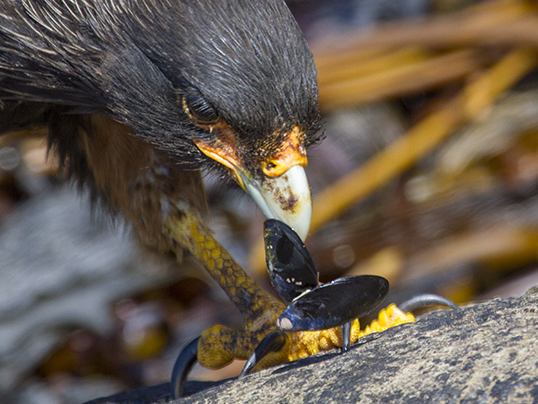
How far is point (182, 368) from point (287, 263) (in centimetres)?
55

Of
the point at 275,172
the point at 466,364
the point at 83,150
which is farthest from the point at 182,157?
the point at 466,364

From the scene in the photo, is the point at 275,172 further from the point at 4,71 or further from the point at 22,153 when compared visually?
the point at 22,153

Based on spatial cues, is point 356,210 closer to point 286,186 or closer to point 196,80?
point 286,186

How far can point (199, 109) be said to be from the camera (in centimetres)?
166

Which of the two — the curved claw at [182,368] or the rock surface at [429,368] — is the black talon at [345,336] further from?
the curved claw at [182,368]

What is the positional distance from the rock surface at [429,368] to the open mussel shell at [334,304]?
106 millimetres

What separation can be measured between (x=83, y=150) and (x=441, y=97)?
8.85 ft

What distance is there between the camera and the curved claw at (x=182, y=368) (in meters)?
1.75

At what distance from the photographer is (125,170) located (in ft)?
7.19

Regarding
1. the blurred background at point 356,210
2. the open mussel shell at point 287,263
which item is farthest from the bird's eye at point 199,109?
the blurred background at point 356,210

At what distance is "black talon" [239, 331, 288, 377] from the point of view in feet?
5.20

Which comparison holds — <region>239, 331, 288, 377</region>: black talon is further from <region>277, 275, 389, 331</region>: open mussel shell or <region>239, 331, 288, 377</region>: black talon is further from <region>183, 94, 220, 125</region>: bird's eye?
<region>183, 94, 220, 125</region>: bird's eye

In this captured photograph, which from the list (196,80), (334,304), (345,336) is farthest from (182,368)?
(196,80)

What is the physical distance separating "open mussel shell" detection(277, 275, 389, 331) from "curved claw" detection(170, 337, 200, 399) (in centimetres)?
55
